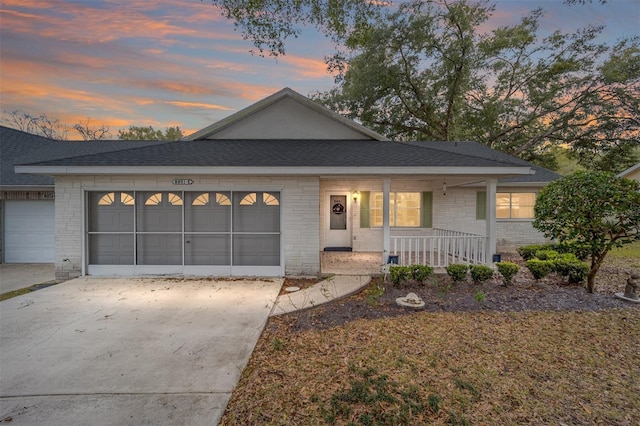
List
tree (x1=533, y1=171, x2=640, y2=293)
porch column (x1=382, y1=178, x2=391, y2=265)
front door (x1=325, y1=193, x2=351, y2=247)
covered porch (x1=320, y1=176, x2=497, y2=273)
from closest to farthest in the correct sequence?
tree (x1=533, y1=171, x2=640, y2=293), porch column (x1=382, y1=178, x2=391, y2=265), covered porch (x1=320, y1=176, x2=497, y2=273), front door (x1=325, y1=193, x2=351, y2=247)

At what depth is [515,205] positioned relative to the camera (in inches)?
475

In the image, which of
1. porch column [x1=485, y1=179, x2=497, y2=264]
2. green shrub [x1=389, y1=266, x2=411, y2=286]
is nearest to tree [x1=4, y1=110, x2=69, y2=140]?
green shrub [x1=389, y1=266, x2=411, y2=286]

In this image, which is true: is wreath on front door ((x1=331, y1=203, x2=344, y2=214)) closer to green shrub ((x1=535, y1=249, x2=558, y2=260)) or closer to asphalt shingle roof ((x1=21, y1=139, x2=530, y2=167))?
asphalt shingle roof ((x1=21, y1=139, x2=530, y2=167))

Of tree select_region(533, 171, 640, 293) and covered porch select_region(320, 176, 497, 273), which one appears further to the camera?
covered porch select_region(320, 176, 497, 273)

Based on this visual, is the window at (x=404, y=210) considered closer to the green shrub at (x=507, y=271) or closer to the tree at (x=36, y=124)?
the green shrub at (x=507, y=271)

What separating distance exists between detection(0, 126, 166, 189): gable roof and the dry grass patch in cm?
1064

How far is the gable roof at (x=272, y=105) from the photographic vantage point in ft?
30.6

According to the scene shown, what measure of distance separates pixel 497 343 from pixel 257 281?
5341 mm

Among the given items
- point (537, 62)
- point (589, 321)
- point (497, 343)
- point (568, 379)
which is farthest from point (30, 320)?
point (537, 62)

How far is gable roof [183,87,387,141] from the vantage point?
933cm

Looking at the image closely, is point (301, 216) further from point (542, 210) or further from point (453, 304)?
point (542, 210)

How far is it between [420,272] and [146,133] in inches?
1589

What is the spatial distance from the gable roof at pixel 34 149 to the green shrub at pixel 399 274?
1009 cm

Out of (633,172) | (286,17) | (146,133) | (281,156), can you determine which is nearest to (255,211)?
(281,156)
